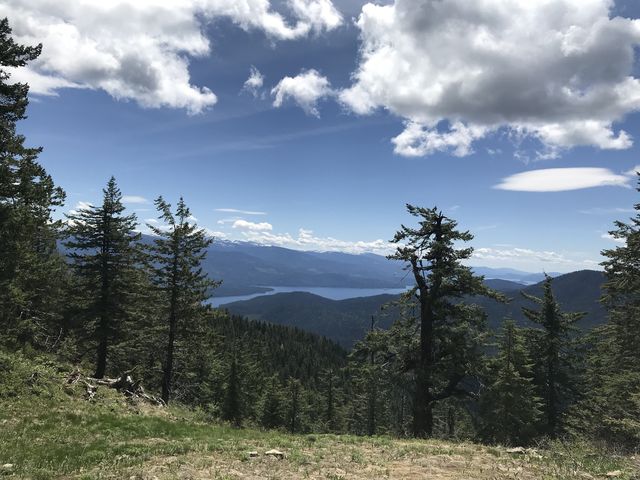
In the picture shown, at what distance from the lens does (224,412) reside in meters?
43.7

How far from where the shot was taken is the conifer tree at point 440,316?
19.3m

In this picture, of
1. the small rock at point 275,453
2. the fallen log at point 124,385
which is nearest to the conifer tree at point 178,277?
the fallen log at point 124,385

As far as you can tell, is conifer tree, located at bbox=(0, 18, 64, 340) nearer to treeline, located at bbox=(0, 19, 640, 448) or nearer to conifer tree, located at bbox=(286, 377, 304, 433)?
treeline, located at bbox=(0, 19, 640, 448)

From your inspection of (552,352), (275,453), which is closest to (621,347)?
(552,352)

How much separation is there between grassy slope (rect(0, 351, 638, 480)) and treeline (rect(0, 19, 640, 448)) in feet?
15.0

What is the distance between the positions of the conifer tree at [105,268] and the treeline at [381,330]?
0.09 m

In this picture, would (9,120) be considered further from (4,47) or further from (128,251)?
(128,251)

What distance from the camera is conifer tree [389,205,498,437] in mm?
19328

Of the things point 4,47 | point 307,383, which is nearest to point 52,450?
point 4,47

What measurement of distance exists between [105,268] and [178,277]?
5.51 metres

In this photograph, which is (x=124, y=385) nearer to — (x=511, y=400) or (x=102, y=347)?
(x=102, y=347)

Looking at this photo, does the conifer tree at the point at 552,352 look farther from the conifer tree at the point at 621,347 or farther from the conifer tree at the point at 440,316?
the conifer tree at the point at 440,316

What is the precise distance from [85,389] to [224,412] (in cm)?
2705

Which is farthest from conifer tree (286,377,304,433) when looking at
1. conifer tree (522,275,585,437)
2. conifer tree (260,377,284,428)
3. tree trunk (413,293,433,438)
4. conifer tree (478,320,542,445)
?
tree trunk (413,293,433,438)
